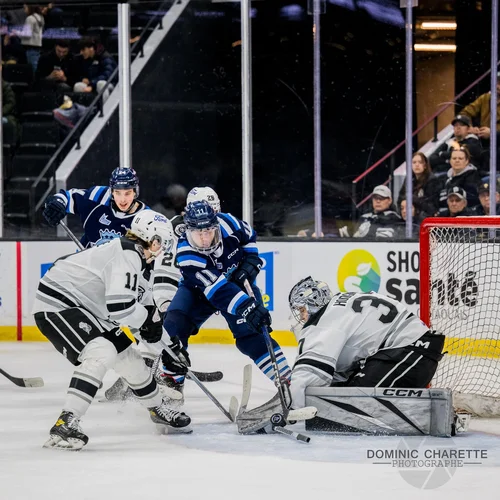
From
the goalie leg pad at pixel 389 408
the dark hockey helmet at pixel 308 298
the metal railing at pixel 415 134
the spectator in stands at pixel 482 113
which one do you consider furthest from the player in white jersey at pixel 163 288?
the spectator in stands at pixel 482 113

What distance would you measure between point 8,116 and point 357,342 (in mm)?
4207

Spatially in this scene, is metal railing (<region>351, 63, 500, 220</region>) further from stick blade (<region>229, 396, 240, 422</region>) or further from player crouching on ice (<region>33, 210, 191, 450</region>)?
player crouching on ice (<region>33, 210, 191, 450</region>)

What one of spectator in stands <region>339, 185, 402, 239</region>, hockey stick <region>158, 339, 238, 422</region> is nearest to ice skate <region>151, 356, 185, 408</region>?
hockey stick <region>158, 339, 238, 422</region>

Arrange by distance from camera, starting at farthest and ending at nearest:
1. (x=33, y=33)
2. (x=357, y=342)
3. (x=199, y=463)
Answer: (x=33, y=33)
(x=357, y=342)
(x=199, y=463)

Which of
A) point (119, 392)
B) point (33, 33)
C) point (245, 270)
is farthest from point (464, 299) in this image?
point (33, 33)

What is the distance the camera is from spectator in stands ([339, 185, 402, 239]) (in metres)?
6.80

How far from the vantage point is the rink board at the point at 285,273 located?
A: 648cm

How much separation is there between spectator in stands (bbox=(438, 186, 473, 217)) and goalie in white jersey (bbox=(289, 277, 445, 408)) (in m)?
2.82

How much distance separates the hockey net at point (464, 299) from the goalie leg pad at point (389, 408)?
0.52 meters

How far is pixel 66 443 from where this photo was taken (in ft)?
12.1

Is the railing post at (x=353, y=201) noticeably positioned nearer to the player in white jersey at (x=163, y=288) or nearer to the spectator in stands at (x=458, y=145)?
the spectator in stands at (x=458, y=145)

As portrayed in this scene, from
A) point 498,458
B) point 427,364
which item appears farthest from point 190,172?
point 498,458

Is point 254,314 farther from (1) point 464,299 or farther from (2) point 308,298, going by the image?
(1) point 464,299

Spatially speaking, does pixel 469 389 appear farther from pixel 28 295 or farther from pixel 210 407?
→ pixel 28 295
